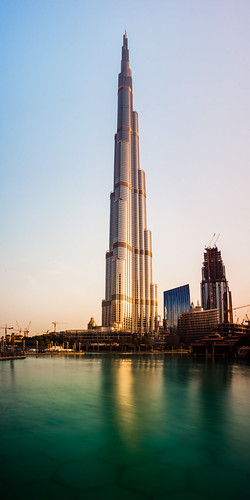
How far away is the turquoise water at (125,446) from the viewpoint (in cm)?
2272

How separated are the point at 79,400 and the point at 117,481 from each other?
35.0 metres

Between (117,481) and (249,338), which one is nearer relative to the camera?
(117,481)

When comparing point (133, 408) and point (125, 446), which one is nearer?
point (125, 446)

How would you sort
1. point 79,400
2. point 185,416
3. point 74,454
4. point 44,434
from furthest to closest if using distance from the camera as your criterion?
point 79,400 < point 185,416 < point 44,434 < point 74,454

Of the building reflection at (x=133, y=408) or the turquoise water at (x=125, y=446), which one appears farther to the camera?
the building reflection at (x=133, y=408)

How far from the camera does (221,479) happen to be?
81.0 feet

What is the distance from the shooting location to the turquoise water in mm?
22719

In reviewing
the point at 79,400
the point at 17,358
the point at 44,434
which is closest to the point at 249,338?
the point at 17,358

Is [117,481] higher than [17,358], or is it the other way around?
[117,481]

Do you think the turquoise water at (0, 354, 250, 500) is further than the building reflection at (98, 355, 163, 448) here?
No

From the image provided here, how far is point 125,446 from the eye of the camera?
105 ft

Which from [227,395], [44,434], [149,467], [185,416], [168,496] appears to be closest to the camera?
[168,496]

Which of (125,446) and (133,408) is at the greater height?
(125,446)

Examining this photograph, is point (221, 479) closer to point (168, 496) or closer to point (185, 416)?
point (168, 496)
